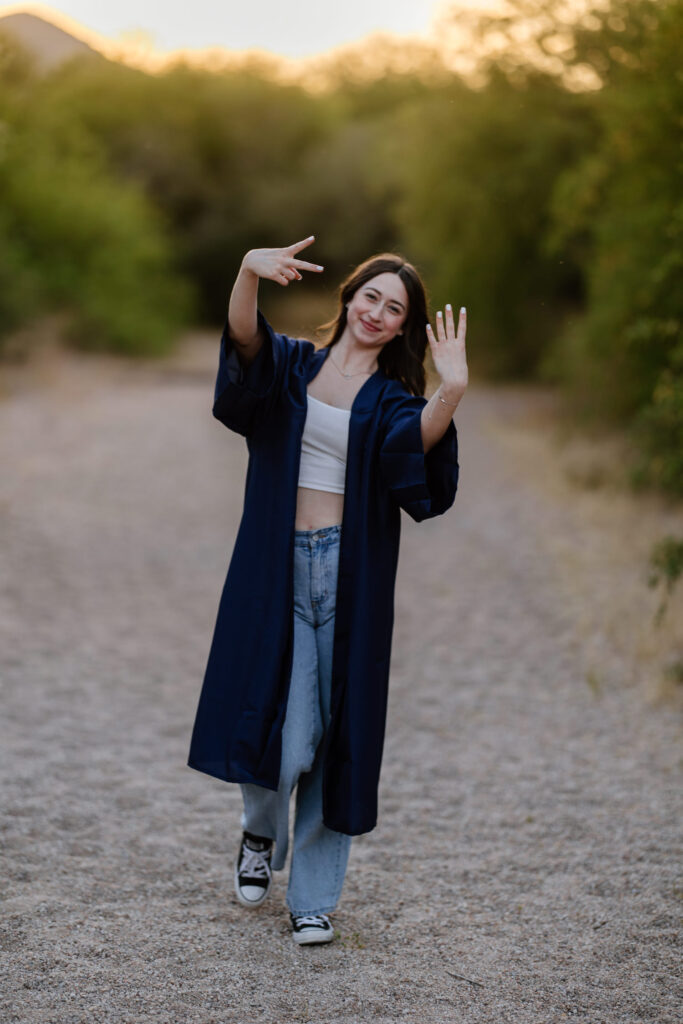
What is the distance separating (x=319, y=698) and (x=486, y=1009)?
0.86 meters

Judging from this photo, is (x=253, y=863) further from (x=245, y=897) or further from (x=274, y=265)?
(x=274, y=265)

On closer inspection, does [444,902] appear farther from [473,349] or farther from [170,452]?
[473,349]

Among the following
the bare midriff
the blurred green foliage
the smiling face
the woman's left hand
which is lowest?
the bare midriff

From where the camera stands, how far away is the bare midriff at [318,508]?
2.86 m

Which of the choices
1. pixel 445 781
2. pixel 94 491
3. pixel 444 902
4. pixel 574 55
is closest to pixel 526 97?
pixel 574 55

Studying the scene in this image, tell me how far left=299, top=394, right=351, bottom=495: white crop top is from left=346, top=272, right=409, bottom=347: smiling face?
9.1 inches

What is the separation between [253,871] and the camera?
124 inches

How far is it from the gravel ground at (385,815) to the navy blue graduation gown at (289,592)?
49cm

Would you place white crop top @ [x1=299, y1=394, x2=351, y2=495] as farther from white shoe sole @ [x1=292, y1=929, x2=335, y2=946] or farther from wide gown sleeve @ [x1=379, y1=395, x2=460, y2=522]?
white shoe sole @ [x1=292, y1=929, x2=335, y2=946]

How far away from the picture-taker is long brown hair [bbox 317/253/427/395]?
9.72ft

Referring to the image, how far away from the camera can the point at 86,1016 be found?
8.27ft

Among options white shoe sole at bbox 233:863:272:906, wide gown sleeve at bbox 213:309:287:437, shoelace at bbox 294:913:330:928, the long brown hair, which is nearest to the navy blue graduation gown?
wide gown sleeve at bbox 213:309:287:437

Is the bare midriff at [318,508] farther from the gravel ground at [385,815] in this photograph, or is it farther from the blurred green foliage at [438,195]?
the gravel ground at [385,815]

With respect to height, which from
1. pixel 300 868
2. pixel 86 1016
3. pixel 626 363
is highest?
pixel 626 363
